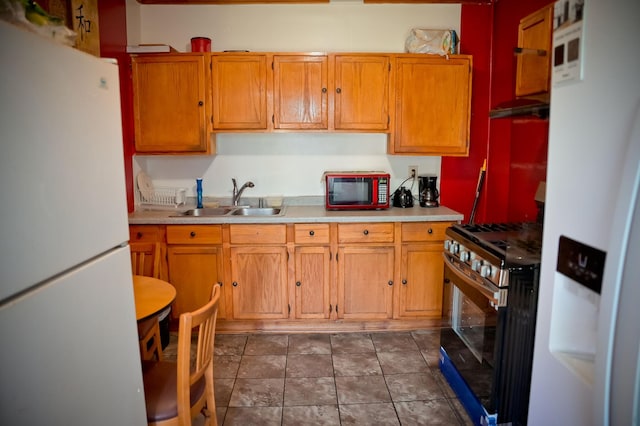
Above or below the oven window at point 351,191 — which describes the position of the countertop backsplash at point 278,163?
above

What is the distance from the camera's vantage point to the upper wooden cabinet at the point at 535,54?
1396mm

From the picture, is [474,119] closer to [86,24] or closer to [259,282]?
[259,282]

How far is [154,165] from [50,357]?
A: 287 centimetres

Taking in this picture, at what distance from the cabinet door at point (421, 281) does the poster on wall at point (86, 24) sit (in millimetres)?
2551

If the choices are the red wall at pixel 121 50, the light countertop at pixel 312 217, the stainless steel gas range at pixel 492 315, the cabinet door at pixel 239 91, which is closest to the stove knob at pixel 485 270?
the stainless steel gas range at pixel 492 315

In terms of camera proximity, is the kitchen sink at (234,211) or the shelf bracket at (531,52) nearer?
the shelf bracket at (531,52)

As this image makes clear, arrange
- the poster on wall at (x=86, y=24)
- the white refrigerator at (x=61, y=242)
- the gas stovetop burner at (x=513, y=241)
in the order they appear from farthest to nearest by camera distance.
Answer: the poster on wall at (x=86, y=24) < the gas stovetop burner at (x=513, y=241) < the white refrigerator at (x=61, y=242)

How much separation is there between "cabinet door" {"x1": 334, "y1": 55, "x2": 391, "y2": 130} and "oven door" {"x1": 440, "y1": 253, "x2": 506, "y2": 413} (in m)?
1.33

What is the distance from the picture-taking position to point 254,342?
118 inches

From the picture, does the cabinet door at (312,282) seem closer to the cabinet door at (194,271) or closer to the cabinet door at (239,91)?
the cabinet door at (194,271)

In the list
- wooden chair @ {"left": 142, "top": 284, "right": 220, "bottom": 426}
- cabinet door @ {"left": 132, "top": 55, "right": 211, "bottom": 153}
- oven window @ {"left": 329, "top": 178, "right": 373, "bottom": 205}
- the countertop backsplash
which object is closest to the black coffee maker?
the countertop backsplash

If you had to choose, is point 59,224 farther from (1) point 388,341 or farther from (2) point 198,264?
(1) point 388,341

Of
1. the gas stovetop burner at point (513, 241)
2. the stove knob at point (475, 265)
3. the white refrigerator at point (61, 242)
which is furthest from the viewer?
the stove knob at point (475, 265)

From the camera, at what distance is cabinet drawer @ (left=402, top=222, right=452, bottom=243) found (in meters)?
3.05
